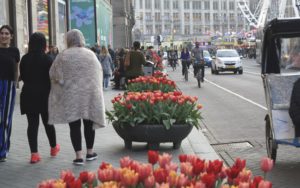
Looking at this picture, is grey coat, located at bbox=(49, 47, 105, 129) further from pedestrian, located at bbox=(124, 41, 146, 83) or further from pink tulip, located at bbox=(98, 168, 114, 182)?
pedestrian, located at bbox=(124, 41, 146, 83)

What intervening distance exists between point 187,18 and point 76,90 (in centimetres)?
15157

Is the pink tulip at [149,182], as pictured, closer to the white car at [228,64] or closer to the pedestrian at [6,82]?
the pedestrian at [6,82]

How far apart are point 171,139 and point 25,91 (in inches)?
85.8

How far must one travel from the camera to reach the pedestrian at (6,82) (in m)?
7.75

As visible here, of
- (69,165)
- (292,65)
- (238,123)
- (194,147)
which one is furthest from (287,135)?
(238,123)

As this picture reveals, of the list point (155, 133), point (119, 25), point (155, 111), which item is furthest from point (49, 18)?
point (119, 25)

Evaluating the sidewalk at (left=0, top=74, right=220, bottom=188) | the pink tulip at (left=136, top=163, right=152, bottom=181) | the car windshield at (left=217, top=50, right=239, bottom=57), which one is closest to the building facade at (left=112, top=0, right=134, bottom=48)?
the car windshield at (left=217, top=50, right=239, bottom=57)

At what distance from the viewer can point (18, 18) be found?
17719 mm

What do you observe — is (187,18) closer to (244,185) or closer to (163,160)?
(163,160)

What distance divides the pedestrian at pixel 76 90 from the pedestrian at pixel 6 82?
57 cm

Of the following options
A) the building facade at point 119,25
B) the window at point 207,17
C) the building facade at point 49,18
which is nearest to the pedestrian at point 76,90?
the building facade at point 49,18

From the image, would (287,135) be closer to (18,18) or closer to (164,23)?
(18,18)

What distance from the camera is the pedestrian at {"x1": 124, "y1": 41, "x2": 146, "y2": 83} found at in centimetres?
1638

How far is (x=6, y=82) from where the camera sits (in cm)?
778
